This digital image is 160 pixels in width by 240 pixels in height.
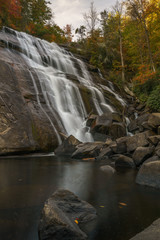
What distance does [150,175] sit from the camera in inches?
189

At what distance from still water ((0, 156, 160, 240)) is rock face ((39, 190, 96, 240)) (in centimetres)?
17

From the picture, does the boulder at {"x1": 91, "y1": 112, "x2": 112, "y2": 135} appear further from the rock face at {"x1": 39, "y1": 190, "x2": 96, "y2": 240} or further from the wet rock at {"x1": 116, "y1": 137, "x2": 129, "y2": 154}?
the rock face at {"x1": 39, "y1": 190, "x2": 96, "y2": 240}

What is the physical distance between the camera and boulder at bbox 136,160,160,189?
15.2ft

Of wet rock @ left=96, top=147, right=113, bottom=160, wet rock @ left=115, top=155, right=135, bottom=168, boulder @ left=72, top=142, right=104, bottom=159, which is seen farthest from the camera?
boulder @ left=72, top=142, right=104, bottom=159

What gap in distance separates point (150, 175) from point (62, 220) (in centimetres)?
309

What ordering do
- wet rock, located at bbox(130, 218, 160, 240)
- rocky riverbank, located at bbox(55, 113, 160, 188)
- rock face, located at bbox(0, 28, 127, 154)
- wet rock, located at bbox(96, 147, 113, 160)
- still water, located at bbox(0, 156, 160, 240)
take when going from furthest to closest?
rock face, located at bbox(0, 28, 127, 154) < wet rock, located at bbox(96, 147, 113, 160) < rocky riverbank, located at bbox(55, 113, 160, 188) < still water, located at bbox(0, 156, 160, 240) < wet rock, located at bbox(130, 218, 160, 240)

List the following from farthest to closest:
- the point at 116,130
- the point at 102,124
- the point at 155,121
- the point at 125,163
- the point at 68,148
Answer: the point at 116,130 → the point at 102,124 → the point at 68,148 → the point at 155,121 → the point at 125,163

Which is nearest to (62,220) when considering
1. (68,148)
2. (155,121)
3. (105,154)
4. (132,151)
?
(132,151)

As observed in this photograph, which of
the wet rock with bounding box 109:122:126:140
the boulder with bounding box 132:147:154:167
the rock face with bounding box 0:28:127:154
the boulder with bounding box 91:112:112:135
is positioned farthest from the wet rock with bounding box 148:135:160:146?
the rock face with bounding box 0:28:127:154

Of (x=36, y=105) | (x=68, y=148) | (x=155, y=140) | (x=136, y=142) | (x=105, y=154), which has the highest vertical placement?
(x=36, y=105)

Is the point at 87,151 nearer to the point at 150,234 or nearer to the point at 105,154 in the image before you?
the point at 105,154

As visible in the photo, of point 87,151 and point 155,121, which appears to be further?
point 155,121

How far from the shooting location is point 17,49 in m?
17.6

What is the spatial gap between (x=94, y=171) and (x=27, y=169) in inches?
90.0
